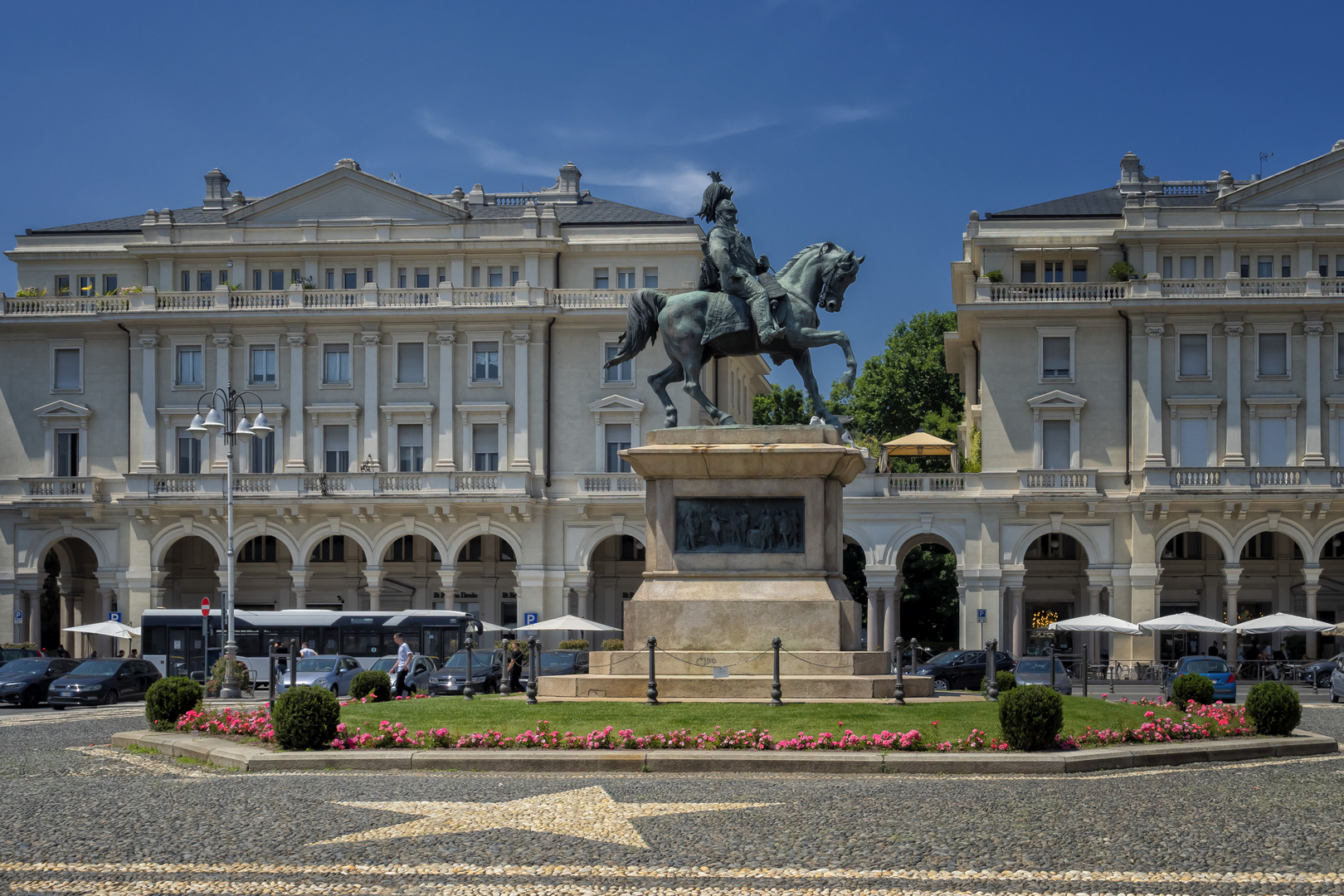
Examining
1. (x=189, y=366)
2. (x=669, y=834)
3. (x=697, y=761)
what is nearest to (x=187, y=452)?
(x=189, y=366)

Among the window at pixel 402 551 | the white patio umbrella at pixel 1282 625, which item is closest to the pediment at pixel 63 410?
the window at pixel 402 551

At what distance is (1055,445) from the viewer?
6125cm

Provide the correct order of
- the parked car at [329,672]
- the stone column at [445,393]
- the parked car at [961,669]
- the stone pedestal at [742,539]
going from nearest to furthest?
1. the stone pedestal at [742,539]
2. the parked car at [329,672]
3. the parked car at [961,669]
4. the stone column at [445,393]

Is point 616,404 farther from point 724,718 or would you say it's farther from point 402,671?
point 724,718

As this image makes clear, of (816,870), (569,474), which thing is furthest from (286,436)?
(816,870)

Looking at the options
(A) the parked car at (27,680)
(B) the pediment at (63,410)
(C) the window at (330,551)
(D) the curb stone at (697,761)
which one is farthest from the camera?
(C) the window at (330,551)

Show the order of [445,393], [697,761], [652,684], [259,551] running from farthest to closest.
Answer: [259,551], [445,393], [652,684], [697,761]

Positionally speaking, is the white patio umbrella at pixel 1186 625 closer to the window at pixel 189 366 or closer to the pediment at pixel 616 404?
the pediment at pixel 616 404

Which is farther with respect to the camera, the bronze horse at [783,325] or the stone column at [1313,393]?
the stone column at [1313,393]

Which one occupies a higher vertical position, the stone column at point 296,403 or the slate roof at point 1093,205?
the slate roof at point 1093,205

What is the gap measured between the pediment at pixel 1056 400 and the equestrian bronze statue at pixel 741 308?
38.6m

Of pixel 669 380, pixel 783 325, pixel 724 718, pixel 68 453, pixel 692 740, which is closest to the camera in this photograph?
pixel 692 740

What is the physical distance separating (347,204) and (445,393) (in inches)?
368

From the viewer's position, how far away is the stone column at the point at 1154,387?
59.6 m
